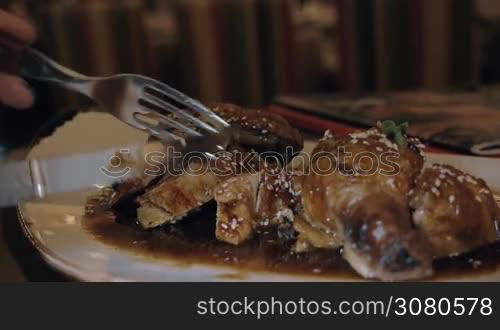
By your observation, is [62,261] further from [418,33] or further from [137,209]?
[418,33]

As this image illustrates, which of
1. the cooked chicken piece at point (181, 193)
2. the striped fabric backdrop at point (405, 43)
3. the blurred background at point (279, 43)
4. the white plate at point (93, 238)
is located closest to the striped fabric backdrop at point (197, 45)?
the blurred background at point (279, 43)

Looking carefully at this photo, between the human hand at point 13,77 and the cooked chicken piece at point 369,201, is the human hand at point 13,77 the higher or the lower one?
the higher one

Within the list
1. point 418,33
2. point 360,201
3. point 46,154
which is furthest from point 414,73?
point 360,201

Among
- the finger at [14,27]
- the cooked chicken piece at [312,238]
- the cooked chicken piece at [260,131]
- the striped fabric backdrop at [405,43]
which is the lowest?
the striped fabric backdrop at [405,43]

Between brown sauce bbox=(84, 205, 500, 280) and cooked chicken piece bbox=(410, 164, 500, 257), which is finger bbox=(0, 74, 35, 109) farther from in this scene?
cooked chicken piece bbox=(410, 164, 500, 257)

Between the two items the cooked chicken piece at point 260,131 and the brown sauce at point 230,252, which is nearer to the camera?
the brown sauce at point 230,252

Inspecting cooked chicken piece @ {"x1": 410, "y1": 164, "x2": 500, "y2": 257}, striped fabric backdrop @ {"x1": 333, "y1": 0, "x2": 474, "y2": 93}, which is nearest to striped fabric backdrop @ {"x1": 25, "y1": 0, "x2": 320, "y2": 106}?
striped fabric backdrop @ {"x1": 333, "y1": 0, "x2": 474, "y2": 93}

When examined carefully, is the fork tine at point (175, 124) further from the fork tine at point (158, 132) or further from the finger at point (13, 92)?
the finger at point (13, 92)

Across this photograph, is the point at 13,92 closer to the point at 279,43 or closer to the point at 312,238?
the point at 312,238
